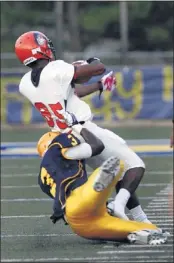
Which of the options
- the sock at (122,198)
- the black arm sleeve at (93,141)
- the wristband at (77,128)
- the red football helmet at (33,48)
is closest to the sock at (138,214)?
the sock at (122,198)

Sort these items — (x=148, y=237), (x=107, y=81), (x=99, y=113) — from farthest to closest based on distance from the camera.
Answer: (x=99, y=113) < (x=107, y=81) < (x=148, y=237)

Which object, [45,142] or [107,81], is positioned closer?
[45,142]

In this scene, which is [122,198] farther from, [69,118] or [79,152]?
[69,118]

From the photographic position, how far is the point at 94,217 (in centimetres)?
719

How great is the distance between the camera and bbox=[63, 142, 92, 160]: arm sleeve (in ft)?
23.9

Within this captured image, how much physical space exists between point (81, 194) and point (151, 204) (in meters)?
2.97

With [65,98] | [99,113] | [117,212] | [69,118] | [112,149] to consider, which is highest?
[65,98]

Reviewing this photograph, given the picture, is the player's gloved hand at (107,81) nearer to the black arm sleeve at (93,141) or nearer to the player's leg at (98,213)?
the black arm sleeve at (93,141)

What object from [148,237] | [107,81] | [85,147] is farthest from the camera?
[107,81]

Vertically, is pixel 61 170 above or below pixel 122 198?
above

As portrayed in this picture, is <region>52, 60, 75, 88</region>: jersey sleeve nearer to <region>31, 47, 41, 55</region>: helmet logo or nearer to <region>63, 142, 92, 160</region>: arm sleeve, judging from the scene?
<region>31, 47, 41, 55</region>: helmet logo

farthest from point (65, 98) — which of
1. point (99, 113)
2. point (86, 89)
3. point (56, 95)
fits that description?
point (99, 113)

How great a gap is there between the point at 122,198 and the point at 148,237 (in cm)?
43

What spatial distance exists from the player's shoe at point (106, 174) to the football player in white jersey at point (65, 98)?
1.28 ft
